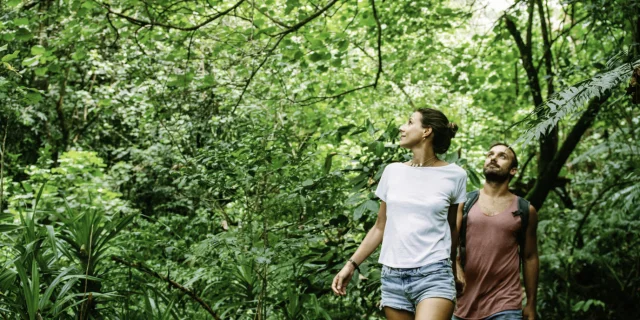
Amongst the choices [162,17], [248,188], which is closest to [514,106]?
[162,17]

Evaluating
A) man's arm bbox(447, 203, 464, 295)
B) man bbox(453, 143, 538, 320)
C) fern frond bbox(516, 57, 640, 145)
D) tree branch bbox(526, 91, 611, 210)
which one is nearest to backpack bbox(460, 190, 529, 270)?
man bbox(453, 143, 538, 320)

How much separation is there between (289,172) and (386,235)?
1.38m

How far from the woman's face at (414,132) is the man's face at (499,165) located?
0.79 meters

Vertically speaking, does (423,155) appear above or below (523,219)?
above

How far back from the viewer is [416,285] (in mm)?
2822

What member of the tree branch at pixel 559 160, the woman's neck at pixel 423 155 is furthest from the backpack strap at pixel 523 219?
the tree branch at pixel 559 160

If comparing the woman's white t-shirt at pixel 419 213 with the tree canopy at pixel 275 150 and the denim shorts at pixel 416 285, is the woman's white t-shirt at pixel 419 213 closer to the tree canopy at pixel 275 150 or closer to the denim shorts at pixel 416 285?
the denim shorts at pixel 416 285

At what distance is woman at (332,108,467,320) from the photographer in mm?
2805

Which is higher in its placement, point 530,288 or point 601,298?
point 530,288

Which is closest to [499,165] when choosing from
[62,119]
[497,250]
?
[497,250]

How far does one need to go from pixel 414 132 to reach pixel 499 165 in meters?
0.89

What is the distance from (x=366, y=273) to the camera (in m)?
3.78

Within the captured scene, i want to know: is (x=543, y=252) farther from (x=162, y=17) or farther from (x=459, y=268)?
(x=162, y=17)

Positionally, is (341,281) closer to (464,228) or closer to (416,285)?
(416,285)
